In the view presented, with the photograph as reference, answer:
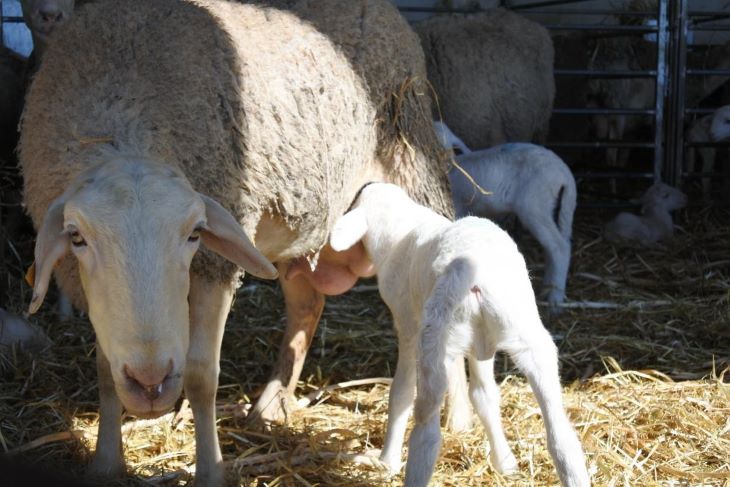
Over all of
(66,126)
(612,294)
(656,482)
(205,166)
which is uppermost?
(66,126)

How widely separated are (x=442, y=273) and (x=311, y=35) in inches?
64.1

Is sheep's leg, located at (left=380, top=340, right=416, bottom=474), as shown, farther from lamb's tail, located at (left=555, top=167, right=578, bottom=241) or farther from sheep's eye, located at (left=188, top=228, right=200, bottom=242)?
lamb's tail, located at (left=555, top=167, right=578, bottom=241)

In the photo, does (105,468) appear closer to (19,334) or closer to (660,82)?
(19,334)

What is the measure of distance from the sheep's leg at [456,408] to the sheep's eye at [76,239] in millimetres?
1697

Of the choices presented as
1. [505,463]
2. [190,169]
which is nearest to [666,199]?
[505,463]

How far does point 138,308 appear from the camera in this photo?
84.9 inches

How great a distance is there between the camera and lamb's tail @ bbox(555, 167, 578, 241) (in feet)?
18.4

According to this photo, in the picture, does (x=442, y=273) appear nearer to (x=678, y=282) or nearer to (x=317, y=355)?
(x=317, y=355)

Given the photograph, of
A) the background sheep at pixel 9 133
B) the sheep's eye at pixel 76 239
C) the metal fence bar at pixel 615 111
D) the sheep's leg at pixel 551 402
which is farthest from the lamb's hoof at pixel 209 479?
the metal fence bar at pixel 615 111

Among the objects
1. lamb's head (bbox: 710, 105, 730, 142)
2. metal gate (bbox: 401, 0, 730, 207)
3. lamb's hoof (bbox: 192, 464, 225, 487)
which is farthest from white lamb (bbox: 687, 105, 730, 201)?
lamb's hoof (bbox: 192, 464, 225, 487)

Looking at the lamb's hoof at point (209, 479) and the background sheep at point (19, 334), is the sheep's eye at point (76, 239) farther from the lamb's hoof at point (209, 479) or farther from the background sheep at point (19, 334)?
the background sheep at point (19, 334)

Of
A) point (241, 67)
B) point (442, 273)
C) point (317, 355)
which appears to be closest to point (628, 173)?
point (317, 355)

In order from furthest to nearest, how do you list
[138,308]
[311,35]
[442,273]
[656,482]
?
[311,35] < [656,482] < [442,273] < [138,308]

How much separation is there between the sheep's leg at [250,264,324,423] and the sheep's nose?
167 centimetres
